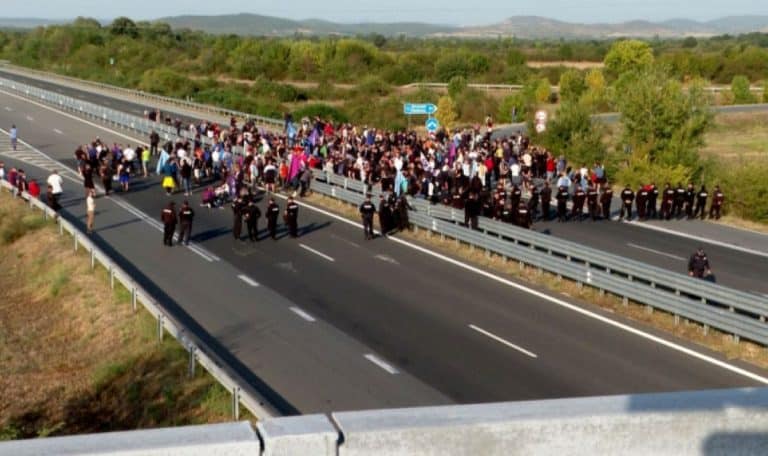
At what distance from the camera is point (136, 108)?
6575 cm

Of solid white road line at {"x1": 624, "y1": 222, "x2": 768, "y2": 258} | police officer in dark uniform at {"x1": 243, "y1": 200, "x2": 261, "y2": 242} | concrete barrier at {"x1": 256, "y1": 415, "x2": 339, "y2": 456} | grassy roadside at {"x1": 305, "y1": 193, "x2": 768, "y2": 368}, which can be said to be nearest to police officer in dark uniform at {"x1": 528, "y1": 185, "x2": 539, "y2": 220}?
solid white road line at {"x1": 624, "y1": 222, "x2": 768, "y2": 258}

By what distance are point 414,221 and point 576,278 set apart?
23.3 feet

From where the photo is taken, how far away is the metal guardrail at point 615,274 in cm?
1777

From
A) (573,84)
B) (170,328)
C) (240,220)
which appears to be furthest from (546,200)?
(573,84)

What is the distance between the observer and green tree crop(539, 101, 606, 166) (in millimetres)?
40969

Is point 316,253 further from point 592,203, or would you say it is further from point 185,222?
point 592,203

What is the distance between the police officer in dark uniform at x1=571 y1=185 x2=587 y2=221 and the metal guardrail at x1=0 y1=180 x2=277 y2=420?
13.4 metres

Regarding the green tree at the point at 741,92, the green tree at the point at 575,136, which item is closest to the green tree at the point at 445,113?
the green tree at the point at 575,136

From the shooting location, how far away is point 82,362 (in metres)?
18.5

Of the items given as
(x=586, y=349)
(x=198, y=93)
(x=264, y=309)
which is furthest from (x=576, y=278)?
(x=198, y=93)

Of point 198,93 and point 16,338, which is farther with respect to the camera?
point 198,93

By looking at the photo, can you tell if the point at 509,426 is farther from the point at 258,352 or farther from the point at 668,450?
the point at 258,352

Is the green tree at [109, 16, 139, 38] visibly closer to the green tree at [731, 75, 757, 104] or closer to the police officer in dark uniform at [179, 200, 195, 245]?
the green tree at [731, 75, 757, 104]

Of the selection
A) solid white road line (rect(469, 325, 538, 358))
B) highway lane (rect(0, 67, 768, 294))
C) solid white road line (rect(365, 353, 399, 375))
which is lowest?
highway lane (rect(0, 67, 768, 294))
